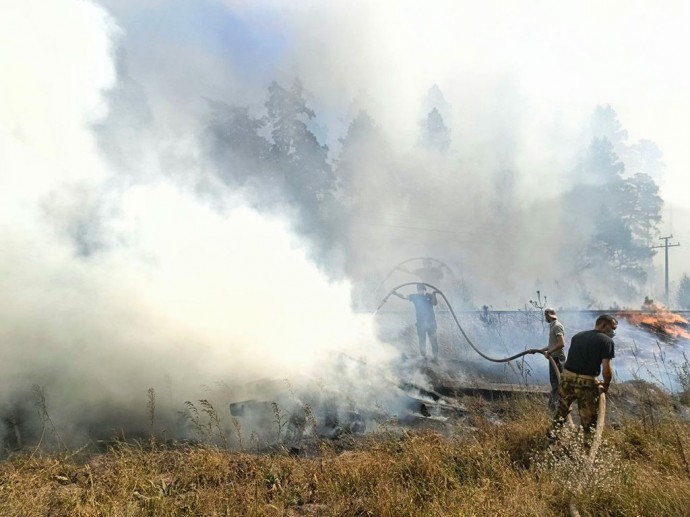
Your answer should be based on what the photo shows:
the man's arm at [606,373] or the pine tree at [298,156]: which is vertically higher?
the pine tree at [298,156]

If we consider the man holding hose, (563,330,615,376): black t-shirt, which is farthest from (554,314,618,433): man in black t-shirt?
the man holding hose

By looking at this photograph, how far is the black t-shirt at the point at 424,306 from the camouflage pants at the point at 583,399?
22.9 feet

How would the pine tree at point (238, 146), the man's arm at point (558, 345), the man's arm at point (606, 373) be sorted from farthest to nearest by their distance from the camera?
1. the pine tree at point (238, 146)
2. the man's arm at point (558, 345)
3. the man's arm at point (606, 373)

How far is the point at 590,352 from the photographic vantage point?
5641mm

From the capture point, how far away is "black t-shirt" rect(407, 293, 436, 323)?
41.8ft

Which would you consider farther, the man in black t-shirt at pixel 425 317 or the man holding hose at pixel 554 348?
the man in black t-shirt at pixel 425 317

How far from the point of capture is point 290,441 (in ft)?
21.1

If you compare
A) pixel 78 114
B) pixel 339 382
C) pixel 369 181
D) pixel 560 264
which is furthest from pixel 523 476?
pixel 560 264

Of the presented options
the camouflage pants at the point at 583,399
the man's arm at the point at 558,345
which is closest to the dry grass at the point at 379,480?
the camouflage pants at the point at 583,399

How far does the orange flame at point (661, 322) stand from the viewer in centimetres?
1689

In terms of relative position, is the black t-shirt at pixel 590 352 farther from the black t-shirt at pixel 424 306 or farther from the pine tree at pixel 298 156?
the pine tree at pixel 298 156

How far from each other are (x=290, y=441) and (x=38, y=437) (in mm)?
3774

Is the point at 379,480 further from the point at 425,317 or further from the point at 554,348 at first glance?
the point at 425,317

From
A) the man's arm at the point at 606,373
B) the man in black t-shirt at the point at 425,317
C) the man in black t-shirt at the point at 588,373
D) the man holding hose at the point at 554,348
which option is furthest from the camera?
the man in black t-shirt at the point at 425,317
